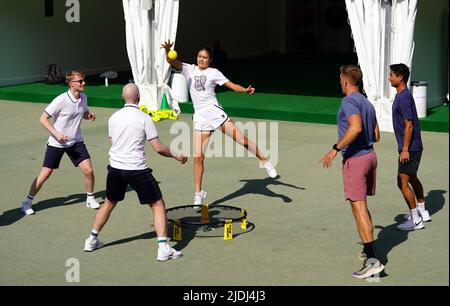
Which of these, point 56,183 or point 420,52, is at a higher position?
point 420,52

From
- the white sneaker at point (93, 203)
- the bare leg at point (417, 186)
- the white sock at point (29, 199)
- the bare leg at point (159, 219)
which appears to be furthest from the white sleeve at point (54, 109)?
the bare leg at point (417, 186)

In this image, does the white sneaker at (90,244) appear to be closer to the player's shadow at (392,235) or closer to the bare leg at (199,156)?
the bare leg at (199,156)

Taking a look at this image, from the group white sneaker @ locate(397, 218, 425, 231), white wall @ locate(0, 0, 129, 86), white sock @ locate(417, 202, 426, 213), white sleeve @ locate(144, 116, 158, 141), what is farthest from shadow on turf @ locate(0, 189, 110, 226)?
white wall @ locate(0, 0, 129, 86)

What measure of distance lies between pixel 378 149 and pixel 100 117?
5.91m

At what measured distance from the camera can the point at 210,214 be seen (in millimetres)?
9672

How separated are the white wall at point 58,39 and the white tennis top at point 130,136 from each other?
1347 centimetres

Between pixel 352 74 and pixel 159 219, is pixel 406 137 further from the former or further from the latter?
pixel 159 219

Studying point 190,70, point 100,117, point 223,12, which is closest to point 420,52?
point 100,117

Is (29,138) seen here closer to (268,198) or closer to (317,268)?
(268,198)

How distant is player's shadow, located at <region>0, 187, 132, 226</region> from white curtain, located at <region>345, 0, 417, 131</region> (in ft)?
19.1

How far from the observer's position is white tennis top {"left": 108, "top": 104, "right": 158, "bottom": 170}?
312 inches

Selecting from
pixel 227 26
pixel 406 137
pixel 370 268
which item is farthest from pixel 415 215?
pixel 227 26

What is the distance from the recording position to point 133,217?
9.66 m

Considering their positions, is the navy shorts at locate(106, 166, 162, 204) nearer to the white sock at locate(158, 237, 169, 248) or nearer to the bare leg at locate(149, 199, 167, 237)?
the bare leg at locate(149, 199, 167, 237)
